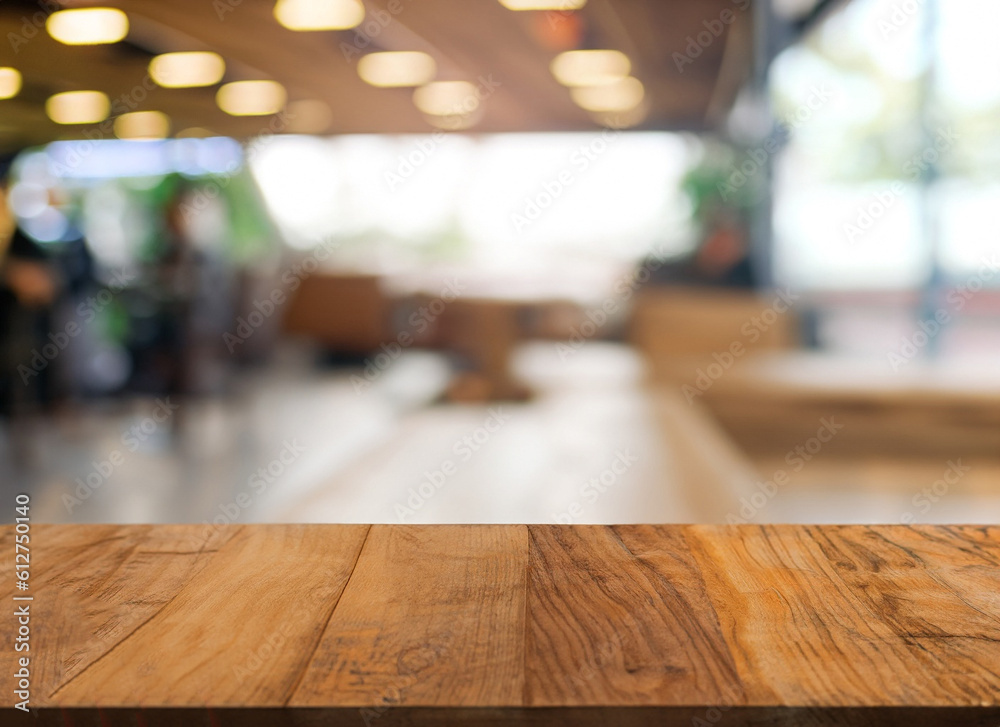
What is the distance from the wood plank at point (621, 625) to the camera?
0.51 metres

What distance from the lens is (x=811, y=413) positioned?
326cm

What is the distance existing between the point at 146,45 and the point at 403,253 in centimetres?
375

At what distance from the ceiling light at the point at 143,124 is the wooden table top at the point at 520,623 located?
755 centimetres

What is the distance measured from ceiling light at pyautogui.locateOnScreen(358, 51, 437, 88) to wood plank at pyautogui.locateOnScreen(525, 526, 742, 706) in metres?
5.79

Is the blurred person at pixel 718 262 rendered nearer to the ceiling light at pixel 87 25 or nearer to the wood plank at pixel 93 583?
the ceiling light at pixel 87 25

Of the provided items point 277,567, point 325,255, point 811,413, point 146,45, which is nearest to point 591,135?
point 325,255

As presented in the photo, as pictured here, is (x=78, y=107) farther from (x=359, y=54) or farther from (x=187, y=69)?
(x=359, y=54)

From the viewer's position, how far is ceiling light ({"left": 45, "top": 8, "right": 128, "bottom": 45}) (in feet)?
14.2

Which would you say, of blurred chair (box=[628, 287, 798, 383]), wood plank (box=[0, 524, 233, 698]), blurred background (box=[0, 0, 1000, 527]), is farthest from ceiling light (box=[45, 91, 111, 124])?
wood plank (box=[0, 524, 233, 698])

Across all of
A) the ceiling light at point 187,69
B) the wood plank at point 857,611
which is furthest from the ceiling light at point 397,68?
the wood plank at point 857,611

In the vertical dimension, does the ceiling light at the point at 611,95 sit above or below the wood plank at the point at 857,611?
above

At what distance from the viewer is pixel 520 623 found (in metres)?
0.60

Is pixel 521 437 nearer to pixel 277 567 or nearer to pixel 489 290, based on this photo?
pixel 489 290

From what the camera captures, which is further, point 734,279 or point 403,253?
point 403,253
